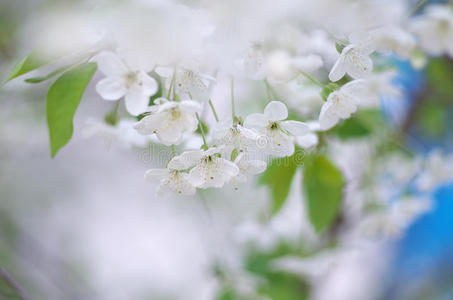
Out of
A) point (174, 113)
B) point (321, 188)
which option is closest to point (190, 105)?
point (174, 113)

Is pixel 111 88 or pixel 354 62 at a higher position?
pixel 354 62

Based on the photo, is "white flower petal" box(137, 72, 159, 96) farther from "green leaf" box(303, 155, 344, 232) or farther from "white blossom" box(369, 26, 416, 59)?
"white blossom" box(369, 26, 416, 59)

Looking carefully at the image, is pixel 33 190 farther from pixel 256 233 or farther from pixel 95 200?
pixel 256 233

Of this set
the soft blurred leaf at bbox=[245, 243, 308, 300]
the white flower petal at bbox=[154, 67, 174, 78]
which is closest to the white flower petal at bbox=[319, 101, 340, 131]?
the white flower petal at bbox=[154, 67, 174, 78]

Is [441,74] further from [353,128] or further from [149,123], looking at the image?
[149,123]

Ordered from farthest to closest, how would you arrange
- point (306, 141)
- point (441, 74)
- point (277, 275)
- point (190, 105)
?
point (277, 275)
point (441, 74)
point (306, 141)
point (190, 105)

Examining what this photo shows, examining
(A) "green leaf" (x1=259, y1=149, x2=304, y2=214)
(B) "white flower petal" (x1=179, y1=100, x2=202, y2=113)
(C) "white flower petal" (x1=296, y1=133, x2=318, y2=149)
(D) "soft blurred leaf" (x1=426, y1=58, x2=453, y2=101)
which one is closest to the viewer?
(B) "white flower petal" (x1=179, y1=100, x2=202, y2=113)

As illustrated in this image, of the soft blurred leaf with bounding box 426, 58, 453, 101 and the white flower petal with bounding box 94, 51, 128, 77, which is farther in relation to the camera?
the soft blurred leaf with bounding box 426, 58, 453, 101

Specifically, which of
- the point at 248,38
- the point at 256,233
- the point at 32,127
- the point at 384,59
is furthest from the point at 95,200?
the point at 248,38
